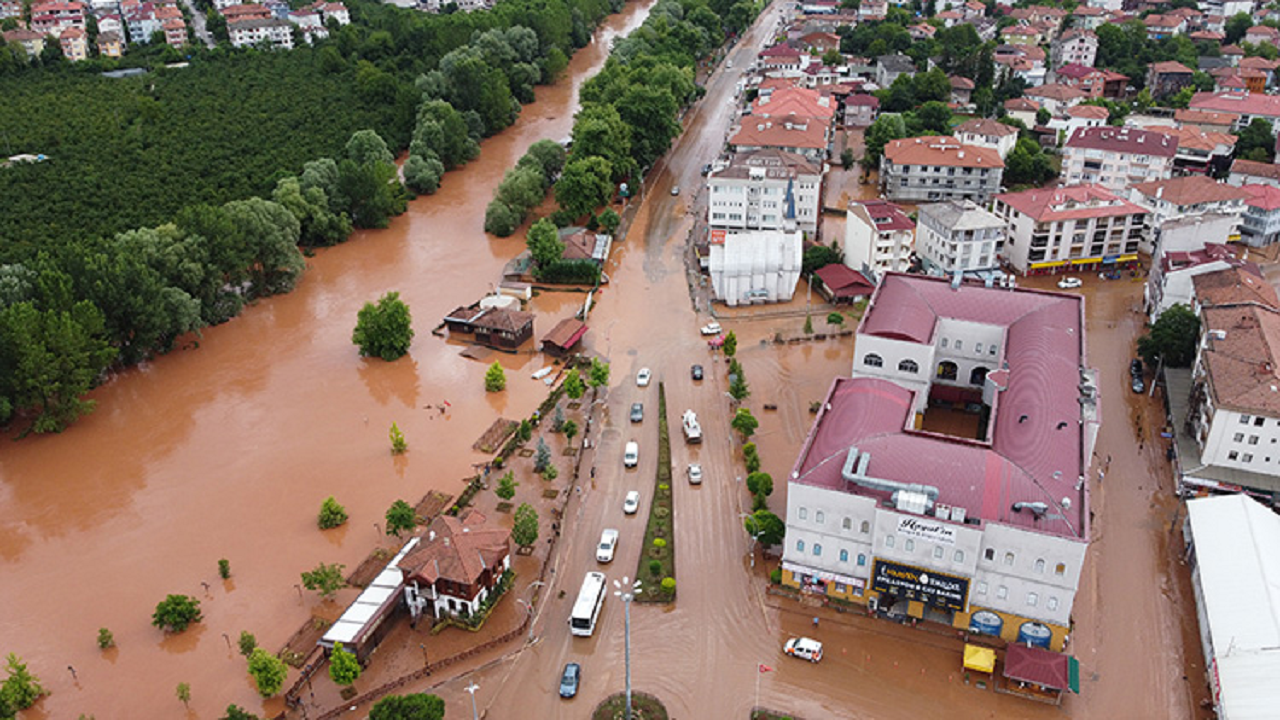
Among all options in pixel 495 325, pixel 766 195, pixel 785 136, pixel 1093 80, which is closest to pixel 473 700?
pixel 495 325

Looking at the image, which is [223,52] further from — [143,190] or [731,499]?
[731,499]

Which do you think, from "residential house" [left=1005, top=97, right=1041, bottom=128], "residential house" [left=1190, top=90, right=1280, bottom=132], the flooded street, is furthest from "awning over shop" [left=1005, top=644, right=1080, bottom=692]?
"residential house" [left=1190, top=90, right=1280, bottom=132]

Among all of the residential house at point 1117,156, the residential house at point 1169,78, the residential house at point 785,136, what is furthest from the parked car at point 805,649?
the residential house at point 1169,78

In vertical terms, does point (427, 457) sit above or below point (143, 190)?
below

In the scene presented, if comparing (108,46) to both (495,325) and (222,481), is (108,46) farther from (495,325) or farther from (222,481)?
(222,481)

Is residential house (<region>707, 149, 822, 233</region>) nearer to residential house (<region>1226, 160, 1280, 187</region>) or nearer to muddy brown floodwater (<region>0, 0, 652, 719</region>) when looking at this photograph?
muddy brown floodwater (<region>0, 0, 652, 719</region>)

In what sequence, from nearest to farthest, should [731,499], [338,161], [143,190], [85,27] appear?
[731,499] → [143,190] → [338,161] → [85,27]

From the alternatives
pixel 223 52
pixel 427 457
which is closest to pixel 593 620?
pixel 427 457
